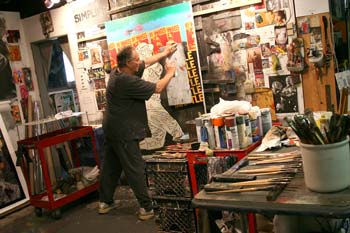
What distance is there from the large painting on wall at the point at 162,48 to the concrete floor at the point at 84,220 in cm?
76

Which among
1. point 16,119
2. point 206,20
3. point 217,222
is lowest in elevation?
point 217,222

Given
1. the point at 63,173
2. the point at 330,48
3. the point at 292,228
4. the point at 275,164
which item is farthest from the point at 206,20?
the point at 63,173

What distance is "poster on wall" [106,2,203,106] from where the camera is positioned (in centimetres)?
359

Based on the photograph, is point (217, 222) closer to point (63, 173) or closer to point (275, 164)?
point (275, 164)

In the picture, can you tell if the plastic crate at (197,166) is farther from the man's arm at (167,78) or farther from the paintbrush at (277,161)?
the man's arm at (167,78)

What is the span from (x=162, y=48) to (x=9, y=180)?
225 centimetres

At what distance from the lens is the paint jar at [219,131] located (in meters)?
2.53

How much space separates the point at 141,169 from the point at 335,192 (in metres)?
2.19

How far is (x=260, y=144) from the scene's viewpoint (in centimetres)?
262

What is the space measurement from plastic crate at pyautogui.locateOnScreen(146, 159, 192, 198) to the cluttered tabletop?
63 cm

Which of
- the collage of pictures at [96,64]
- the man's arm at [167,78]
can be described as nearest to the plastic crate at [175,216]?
the man's arm at [167,78]

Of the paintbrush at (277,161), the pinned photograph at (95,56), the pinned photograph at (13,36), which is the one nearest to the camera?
the paintbrush at (277,161)

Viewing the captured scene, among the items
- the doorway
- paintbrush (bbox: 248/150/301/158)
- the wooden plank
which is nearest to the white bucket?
paintbrush (bbox: 248/150/301/158)

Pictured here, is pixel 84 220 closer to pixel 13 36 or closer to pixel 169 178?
pixel 169 178
